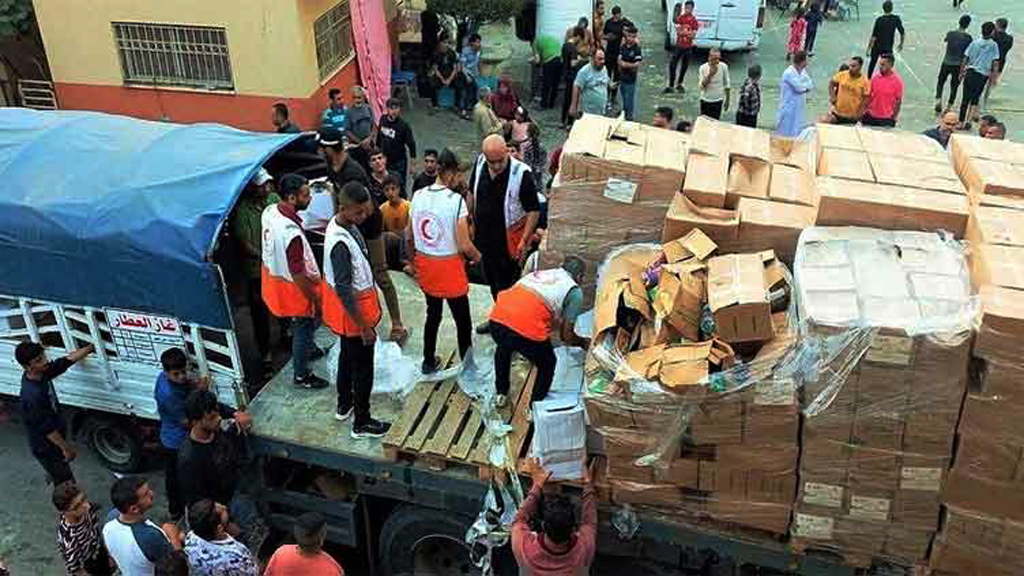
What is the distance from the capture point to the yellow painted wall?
1165 cm

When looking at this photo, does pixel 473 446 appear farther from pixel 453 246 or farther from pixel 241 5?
pixel 241 5

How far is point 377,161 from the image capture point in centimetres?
842

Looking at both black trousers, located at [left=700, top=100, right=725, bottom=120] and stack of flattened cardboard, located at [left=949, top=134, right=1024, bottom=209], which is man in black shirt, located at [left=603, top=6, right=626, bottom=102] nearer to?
black trousers, located at [left=700, top=100, right=725, bottom=120]

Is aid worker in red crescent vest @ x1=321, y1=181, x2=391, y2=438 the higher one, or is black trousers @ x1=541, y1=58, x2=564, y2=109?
aid worker in red crescent vest @ x1=321, y1=181, x2=391, y2=438

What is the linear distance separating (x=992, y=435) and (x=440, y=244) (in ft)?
10.9

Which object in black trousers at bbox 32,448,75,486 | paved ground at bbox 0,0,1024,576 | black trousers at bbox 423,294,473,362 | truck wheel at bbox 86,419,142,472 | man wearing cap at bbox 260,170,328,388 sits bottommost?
paved ground at bbox 0,0,1024,576

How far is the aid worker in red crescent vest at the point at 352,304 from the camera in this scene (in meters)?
5.39

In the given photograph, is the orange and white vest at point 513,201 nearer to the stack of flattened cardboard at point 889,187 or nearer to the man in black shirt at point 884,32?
the stack of flattened cardboard at point 889,187

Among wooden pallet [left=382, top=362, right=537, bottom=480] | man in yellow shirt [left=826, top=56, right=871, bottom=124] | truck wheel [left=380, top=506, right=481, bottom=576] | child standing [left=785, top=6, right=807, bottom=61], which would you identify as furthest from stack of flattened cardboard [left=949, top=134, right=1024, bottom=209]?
child standing [left=785, top=6, right=807, bottom=61]

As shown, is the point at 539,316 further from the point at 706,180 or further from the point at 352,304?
the point at 706,180

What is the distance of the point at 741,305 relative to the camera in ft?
15.3

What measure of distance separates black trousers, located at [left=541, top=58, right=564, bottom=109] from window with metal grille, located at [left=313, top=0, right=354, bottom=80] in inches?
123

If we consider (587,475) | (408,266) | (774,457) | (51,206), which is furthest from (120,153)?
(774,457)

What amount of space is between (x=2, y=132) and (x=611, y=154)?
180 inches
